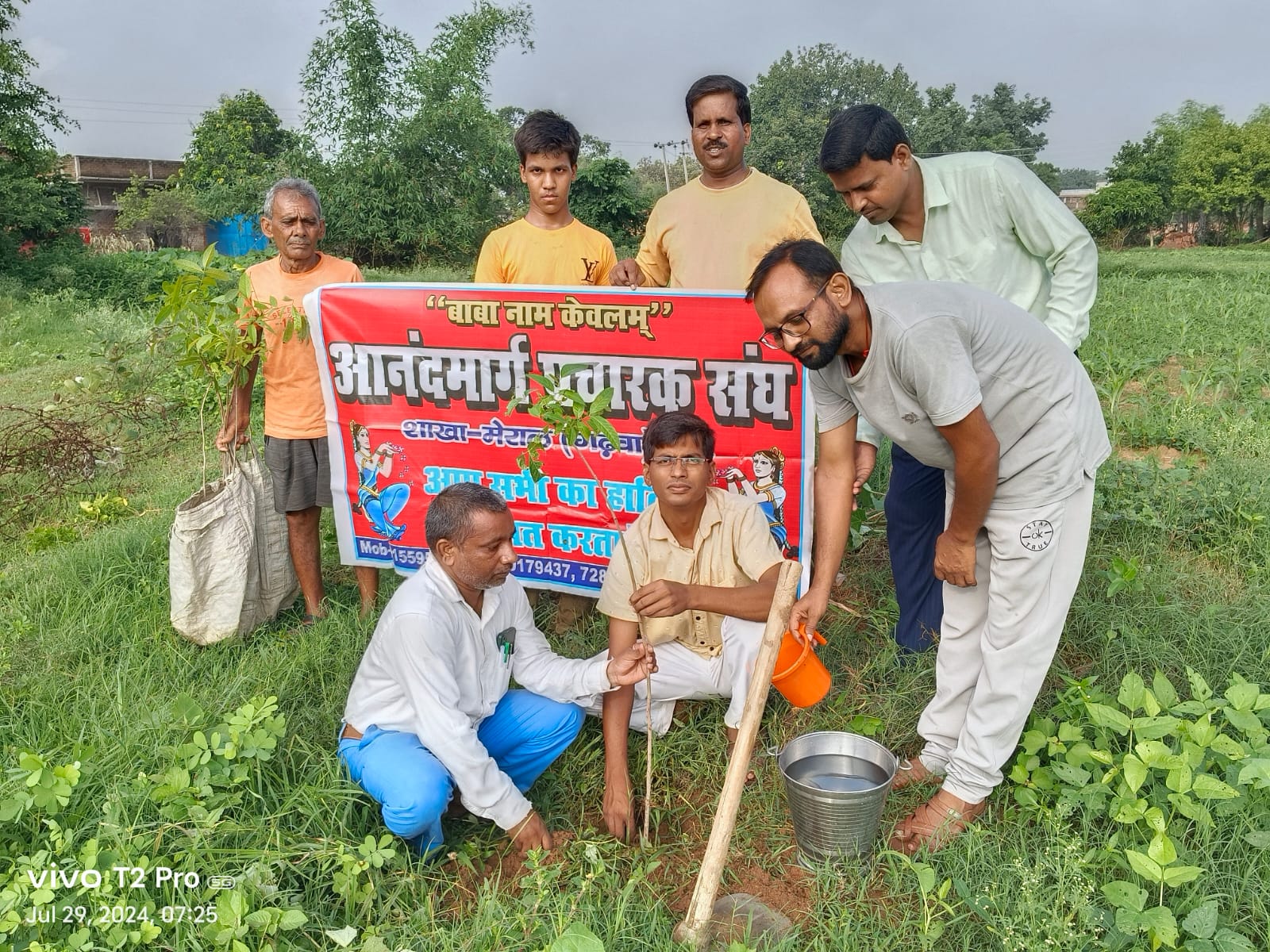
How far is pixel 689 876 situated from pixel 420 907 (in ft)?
2.61

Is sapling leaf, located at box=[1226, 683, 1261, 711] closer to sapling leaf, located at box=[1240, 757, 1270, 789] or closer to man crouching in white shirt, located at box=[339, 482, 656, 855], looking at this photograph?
sapling leaf, located at box=[1240, 757, 1270, 789]

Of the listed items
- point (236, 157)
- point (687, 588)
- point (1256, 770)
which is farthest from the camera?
point (236, 157)

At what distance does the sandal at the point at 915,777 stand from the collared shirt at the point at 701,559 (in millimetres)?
727

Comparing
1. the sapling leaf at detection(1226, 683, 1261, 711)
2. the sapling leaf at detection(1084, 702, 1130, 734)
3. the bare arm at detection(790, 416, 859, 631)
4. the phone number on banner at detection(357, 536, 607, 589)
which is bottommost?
the phone number on banner at detection(357, 536, 607, 589)

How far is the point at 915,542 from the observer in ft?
11.4

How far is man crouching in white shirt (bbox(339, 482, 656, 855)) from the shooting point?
2668 millimetres

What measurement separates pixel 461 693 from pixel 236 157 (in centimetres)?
3409

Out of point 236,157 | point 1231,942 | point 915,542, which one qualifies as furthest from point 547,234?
point 236,157

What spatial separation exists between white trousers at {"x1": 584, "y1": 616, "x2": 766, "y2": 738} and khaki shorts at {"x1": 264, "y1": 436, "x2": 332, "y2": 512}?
5.94 ft

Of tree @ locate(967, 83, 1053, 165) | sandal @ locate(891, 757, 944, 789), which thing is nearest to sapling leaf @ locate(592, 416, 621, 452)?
sandal @ locate(891, 757, 944, 789)

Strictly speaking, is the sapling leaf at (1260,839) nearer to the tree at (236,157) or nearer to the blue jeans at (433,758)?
the blue jeans at (433,758)

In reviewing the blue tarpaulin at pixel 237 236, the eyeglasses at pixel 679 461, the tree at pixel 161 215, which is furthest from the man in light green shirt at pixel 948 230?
the tree at pixel 161 215

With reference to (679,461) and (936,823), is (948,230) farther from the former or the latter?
(936,823)

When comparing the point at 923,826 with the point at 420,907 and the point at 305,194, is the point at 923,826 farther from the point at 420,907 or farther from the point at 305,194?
the point at 305,194
